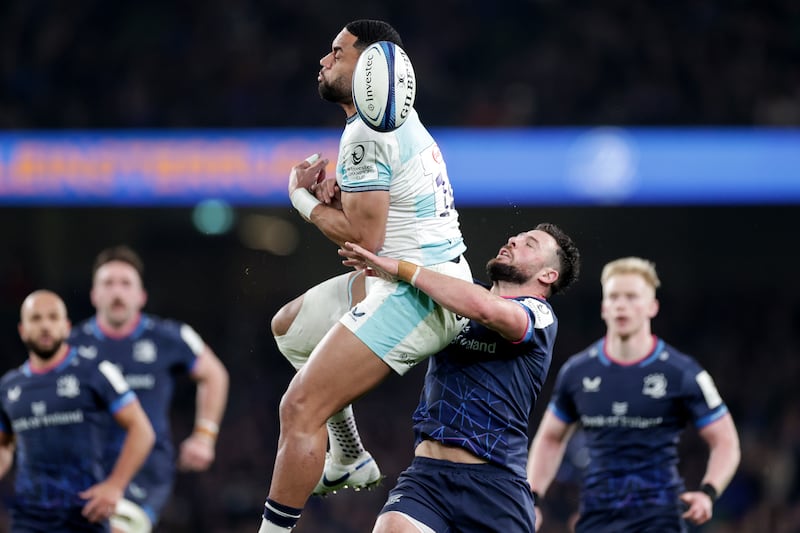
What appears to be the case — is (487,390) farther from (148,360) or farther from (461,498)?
(148,360)

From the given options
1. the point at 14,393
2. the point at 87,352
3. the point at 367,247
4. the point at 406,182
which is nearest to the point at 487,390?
the point at 367,247

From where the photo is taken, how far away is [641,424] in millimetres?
6414

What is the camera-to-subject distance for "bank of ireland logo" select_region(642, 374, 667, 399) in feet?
21.2

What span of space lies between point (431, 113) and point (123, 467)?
26.9 feet

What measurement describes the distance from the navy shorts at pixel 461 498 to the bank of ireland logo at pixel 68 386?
104 inches

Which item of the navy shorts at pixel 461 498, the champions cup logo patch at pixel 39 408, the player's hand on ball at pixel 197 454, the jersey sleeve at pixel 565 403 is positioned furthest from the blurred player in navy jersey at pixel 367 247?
the player's hand on ball at pixel 197 454

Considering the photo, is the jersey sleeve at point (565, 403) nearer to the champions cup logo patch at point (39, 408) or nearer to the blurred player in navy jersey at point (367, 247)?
the blurred player in navy jersey at point (367, 247)

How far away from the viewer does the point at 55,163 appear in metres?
13.8

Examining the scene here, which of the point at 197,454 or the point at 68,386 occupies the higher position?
the point at 68,386

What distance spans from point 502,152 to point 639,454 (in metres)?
7.59

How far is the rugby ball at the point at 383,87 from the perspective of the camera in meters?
4.56

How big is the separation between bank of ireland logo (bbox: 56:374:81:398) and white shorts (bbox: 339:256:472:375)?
8.76ft

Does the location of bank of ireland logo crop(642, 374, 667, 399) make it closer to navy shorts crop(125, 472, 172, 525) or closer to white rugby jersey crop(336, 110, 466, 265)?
white rugby jersey crop(336, 110, 466, 265)

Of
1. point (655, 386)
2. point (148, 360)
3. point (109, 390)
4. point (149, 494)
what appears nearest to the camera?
point (655, 386)
